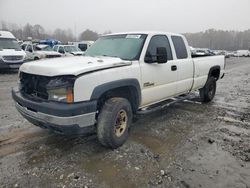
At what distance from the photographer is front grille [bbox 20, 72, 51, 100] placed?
381 cm

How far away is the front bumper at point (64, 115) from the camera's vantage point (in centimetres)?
343

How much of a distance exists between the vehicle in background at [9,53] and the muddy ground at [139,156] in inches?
382

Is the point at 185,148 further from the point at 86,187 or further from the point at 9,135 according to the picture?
the point at 9,135

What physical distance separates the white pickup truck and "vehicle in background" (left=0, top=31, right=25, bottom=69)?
35.0 feet

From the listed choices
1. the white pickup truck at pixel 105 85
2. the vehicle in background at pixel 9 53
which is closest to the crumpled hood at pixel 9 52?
the vehicle in background at pixel 9 53

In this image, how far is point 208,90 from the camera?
24.8 ft

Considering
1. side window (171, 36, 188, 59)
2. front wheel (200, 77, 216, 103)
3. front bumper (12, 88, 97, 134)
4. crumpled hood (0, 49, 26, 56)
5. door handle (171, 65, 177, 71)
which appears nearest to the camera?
front bumper (12, 88, 97, 134)

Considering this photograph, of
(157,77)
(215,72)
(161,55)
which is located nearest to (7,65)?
(215,72)

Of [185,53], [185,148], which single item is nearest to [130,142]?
[185,148]

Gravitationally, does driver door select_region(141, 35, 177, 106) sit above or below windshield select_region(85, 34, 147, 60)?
below

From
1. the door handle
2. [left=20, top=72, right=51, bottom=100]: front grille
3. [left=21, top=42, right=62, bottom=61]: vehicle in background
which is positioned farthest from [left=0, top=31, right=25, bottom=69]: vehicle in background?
the door handle

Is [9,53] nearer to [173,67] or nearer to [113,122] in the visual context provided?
[173,67]

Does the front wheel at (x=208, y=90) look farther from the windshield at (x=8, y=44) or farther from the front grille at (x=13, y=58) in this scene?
the windshield at (x=8, y=44)

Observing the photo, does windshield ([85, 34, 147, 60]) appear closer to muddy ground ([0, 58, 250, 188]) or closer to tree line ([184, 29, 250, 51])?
muddy ground ([0, 58, 250, 188])
